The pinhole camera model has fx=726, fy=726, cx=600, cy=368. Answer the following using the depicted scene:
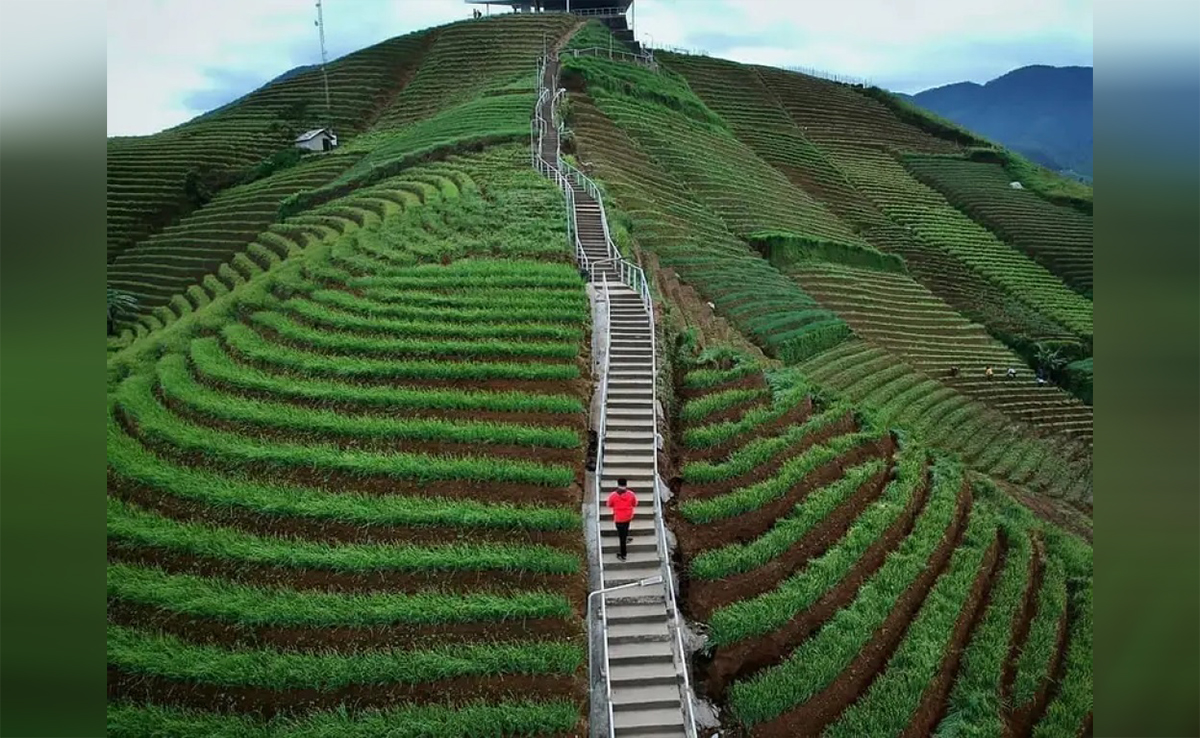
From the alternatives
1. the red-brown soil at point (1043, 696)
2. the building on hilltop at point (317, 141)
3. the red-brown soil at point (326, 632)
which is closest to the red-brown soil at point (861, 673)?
the red-brown soil at point (1043, 696)

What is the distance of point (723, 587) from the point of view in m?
11.5

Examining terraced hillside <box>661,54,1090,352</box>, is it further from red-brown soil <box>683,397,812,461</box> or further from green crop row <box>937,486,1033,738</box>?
green crop row <box>937,486,1033,738</box>

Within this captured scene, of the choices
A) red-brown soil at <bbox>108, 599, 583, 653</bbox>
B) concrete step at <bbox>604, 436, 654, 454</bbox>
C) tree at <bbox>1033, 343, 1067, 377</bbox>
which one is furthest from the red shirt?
tree at <bbox>1033, 343, 1067, 377</bbox>

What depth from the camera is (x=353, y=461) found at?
41.1 feet

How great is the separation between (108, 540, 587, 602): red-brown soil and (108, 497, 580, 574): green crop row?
74 millimetres

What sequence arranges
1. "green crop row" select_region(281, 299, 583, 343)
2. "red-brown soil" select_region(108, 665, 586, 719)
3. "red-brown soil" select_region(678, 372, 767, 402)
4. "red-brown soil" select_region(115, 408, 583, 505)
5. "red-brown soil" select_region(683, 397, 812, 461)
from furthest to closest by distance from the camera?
"green crop row" select_region(281, 299, 583, 343)
"red-brown soil" select_region(678, 372, 767, 402)
"red-brown soil" select_region(683, 397, 812, 461)
"red-brown soil" select_region(115, 408, 583, 505)
"red-brown soil" select_region(108, 665, 586, 719)

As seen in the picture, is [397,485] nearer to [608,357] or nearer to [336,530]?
[336,530]

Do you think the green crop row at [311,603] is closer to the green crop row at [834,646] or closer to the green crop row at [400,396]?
the green crop row at [834,646]

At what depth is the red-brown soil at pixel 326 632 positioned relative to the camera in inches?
386

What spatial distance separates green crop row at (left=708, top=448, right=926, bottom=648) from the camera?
10.8m

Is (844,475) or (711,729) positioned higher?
(844,475)
